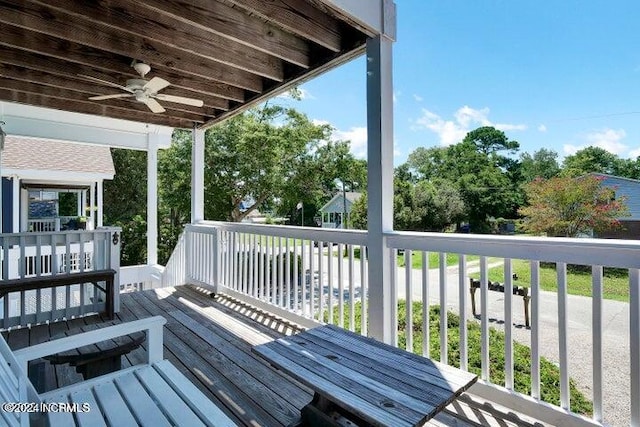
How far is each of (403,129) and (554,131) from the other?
1177 centimetres

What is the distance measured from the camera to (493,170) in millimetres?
25938

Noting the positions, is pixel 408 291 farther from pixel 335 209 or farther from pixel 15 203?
pixel 335 209

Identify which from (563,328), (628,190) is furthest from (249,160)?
(628,190)

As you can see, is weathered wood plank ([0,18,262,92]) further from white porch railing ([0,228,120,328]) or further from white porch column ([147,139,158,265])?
white porch column ([147,139,158,265])

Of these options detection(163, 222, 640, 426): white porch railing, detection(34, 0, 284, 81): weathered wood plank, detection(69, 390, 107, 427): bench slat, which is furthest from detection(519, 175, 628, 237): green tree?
detection(69, 390, 107, 427): bench slat

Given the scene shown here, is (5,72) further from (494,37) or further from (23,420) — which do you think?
(494,37)

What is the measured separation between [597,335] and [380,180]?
1484mm

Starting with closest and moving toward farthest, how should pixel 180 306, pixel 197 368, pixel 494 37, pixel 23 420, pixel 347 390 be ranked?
pixel 23 420 → pixel 347 390 → pixel 197 368 → pixel 180 306 → pixel 494 37

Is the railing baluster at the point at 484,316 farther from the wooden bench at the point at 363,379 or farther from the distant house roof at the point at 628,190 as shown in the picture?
the distant house roof at the point at 628,190

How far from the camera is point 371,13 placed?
2438 millimetres

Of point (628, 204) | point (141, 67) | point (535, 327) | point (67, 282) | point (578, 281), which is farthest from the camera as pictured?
point (628, 204)

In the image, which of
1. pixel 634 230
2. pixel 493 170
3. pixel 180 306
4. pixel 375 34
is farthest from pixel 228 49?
pixel 493 170

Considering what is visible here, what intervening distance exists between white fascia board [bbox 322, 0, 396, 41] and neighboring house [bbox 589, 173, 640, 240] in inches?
474

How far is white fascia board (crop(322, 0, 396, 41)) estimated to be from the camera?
7.54 ft
